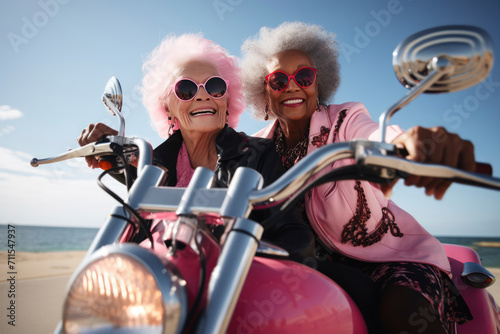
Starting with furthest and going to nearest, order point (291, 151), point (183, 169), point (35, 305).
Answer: point (35, 305), point (291, 151), point (183, 169)

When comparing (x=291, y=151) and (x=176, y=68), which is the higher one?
(x=176, y=68)

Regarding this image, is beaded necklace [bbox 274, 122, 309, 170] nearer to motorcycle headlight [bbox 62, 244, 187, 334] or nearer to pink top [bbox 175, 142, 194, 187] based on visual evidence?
pink top [bbox 175, 142, 194, 187]

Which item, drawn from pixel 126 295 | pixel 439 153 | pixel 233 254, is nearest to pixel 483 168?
pixel 439 153

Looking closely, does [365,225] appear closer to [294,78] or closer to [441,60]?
[294,78]

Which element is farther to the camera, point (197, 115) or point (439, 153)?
point (197, 115)

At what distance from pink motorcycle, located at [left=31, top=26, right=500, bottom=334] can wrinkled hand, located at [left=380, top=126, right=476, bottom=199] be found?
63 mm

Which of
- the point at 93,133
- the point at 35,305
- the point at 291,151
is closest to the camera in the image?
the point at 93,133

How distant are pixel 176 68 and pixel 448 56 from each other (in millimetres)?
1774

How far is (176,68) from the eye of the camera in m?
2.20

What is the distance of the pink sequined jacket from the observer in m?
1.62

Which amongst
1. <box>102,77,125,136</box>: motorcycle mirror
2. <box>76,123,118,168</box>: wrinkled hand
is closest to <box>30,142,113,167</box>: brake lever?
<box>102,77,125,136</box>: motorcycle mirror

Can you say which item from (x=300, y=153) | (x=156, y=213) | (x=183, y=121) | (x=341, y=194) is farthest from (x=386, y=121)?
(x=183, y=121)

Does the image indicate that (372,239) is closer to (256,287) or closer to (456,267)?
(456,267)

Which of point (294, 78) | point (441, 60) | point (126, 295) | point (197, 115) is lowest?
point (126, 295)
